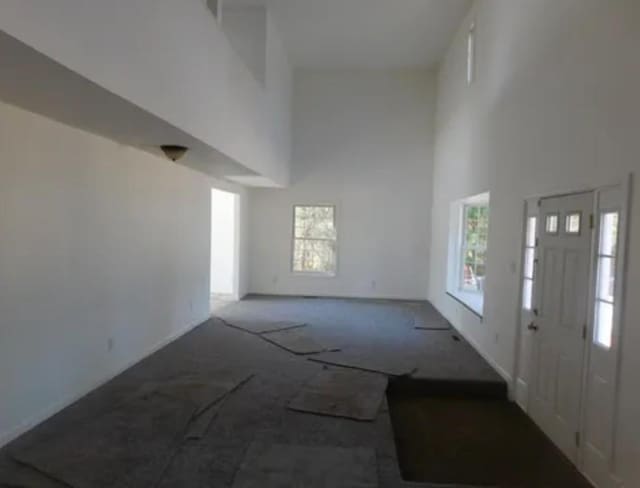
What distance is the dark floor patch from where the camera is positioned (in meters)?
3.36

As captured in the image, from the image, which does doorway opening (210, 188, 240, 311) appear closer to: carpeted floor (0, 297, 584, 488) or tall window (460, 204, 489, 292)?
carpeted floor (0, 297, 584, 488)

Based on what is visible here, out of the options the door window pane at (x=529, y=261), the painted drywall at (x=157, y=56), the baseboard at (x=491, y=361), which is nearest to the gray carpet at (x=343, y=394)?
the baseboard at (x=491, y=361)

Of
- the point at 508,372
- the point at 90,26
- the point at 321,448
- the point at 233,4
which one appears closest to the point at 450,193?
the point at 508,372

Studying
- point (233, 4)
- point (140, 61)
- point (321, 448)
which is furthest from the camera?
point (233, 4)

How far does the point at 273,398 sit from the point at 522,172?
→ 3.05 metres

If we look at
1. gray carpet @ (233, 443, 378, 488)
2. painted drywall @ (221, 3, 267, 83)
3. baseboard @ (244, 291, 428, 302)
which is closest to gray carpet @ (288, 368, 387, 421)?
gray carpet @ (233, 443, 378, 488)

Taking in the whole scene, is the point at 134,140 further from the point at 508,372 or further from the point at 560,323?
the point at 508,372

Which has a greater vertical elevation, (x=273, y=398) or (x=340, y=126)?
(x=340, y=126)

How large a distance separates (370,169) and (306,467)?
7166 mm

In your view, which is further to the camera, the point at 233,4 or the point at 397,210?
the point at 397,210

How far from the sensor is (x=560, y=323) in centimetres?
375

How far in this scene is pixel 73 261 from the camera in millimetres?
3908

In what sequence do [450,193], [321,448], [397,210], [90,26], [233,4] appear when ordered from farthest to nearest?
[397,210]
[450,193]
[233,4]
[321,448]
[90,26]

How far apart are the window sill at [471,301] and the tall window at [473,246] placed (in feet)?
0.62
